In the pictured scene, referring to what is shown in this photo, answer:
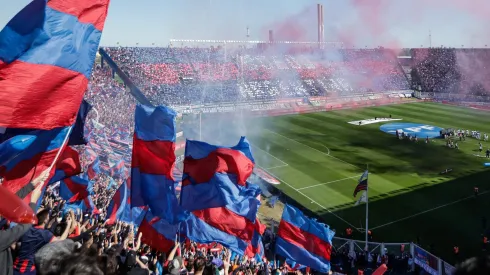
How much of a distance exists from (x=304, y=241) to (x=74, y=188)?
21.7ft

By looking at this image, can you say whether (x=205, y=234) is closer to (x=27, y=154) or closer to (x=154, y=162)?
(x=154, y=162)

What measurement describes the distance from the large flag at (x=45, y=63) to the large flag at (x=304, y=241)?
254 inches

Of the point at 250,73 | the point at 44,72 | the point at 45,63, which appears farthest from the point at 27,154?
the point at 250,73

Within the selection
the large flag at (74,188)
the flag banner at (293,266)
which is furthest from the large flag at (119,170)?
the flag banner at (293,266)

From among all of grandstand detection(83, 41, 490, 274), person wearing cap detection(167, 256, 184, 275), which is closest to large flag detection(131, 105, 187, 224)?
person wearing cap detection(167, 256, 184, 275)

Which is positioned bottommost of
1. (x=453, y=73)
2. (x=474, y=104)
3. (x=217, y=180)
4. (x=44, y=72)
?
(x=474, y=104)

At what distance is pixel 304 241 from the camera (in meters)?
10.7

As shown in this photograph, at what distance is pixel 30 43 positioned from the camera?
6.14 m

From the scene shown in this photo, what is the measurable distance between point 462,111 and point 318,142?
79.2ft

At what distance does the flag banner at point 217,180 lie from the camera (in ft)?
31.1

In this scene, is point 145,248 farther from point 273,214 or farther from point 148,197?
point 273,214

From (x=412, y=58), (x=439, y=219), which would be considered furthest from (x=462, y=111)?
(x=439, y=219)

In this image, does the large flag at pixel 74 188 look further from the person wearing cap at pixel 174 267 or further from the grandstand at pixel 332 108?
the grandstand at pixel 332 108

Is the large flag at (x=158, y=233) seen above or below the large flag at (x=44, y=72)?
below
